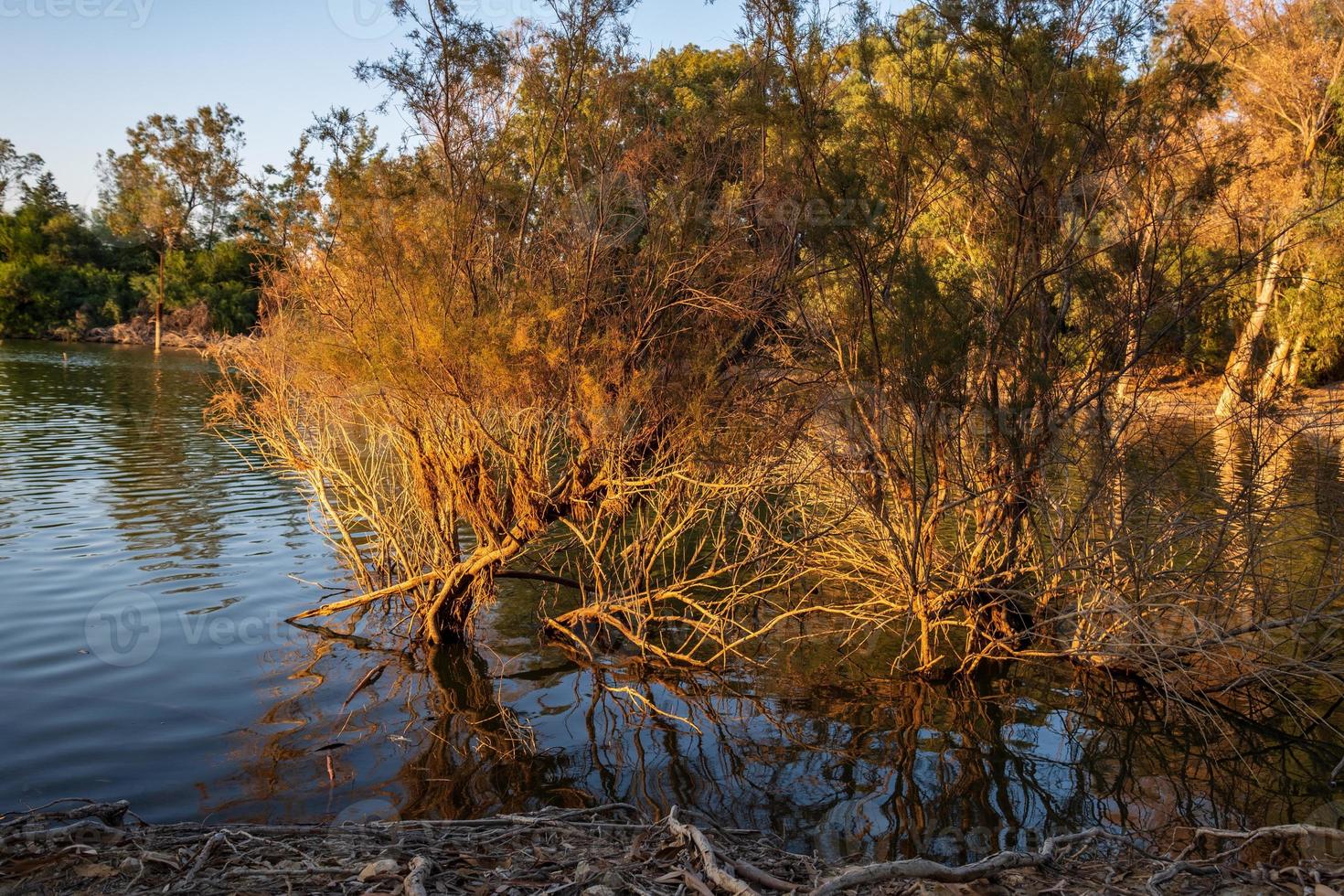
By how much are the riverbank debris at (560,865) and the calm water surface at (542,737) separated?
3.40 ft

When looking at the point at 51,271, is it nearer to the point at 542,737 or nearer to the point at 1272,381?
the point at 542,737

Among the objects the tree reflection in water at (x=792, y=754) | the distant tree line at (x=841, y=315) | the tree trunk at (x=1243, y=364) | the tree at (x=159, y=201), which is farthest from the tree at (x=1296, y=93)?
Answer: the tree at (x=159, y=201)

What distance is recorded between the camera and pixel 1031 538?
686 cm

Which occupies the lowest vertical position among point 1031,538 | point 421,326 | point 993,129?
point 1031,538

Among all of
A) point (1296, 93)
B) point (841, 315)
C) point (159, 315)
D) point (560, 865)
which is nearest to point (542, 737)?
point (560, 865)

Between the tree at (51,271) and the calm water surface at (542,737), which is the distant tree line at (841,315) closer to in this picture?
the calm water surface at (542,737)

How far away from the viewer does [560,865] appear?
362cm

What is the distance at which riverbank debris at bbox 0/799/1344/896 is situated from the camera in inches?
130

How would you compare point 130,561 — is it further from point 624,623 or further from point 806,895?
point 806,895

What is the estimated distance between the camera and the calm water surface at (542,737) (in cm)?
521

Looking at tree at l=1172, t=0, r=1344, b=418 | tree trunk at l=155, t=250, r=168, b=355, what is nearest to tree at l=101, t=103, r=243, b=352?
tree trunk at l=155, t=250, r=168, b=355

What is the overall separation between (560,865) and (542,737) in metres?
2.62

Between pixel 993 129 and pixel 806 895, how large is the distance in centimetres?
512

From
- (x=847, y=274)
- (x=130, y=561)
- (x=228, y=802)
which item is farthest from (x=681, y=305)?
(x=130, y=561)
